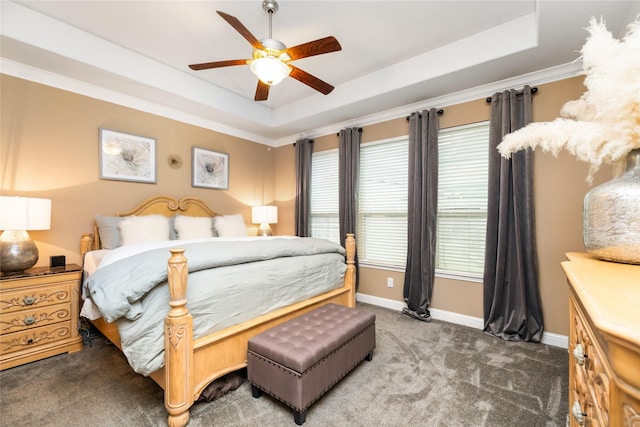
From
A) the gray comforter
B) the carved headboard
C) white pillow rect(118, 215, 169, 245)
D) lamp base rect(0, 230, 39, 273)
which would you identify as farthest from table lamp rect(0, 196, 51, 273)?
the gray comforter

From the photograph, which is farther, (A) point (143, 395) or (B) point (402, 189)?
(B) point (402, 189)

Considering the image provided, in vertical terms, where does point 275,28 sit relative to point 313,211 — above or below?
above

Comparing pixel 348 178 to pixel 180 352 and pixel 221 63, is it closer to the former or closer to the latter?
pixel 221 63

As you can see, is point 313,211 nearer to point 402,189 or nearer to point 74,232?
point 402,189

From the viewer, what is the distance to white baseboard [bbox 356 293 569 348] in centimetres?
249

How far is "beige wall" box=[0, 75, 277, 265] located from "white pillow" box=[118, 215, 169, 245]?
37cm

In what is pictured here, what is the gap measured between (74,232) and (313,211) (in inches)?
114

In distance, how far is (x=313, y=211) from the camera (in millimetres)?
4438

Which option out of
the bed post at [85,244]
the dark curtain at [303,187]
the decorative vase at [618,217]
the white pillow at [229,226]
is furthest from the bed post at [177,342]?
the dark curtain at [303,187]

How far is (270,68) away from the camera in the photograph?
6.55 ft

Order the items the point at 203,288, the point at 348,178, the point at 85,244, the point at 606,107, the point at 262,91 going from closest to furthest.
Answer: the point at 606,107 < the point at 203,288 < the point at 262,91 < the point at 85,244 < the point at 348,178

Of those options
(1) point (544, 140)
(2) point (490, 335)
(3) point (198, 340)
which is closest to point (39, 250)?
(3) point (198, 340)

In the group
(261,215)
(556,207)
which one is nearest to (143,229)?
(261,215)

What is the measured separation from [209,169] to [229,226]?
3.06ft
